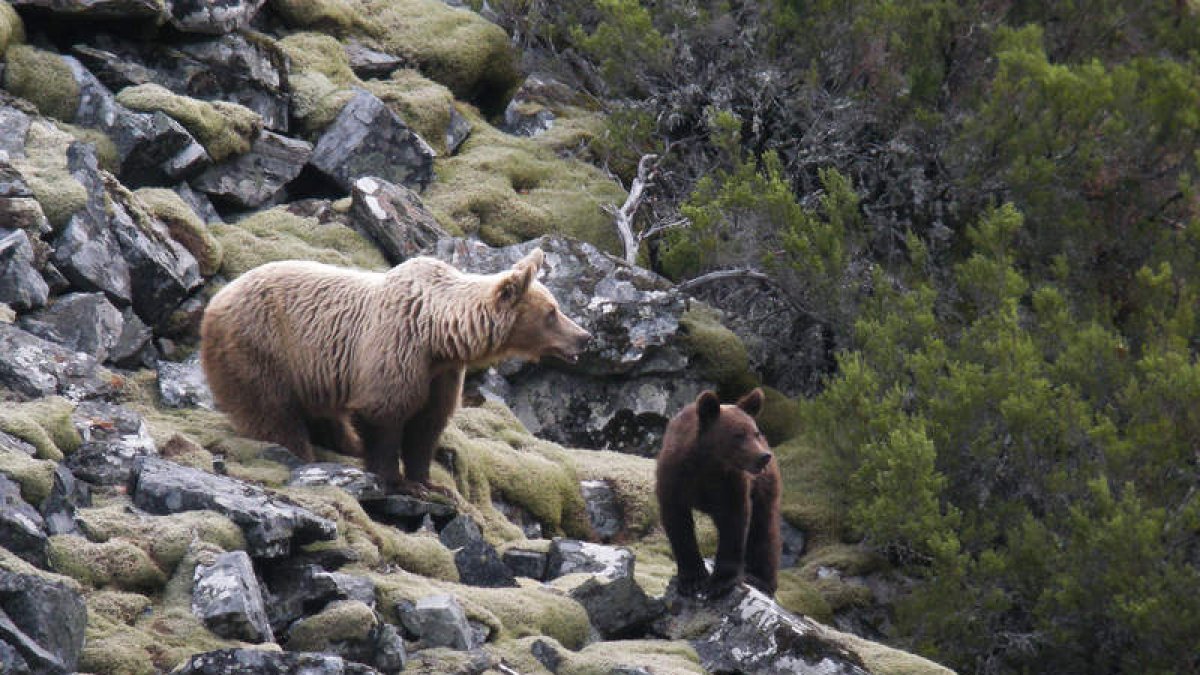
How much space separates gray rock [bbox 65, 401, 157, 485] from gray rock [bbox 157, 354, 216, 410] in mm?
1384

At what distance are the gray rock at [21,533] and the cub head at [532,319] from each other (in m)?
4.78

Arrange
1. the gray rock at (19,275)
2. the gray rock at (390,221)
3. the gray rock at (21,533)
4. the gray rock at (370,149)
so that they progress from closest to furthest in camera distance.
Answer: the gray rock at (21,533)
the gray rock at (19,275)
the gray rock at (390,221)
the gray rock at (370,149)

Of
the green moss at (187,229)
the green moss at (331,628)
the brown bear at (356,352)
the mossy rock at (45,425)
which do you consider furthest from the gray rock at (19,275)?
the green moss at (331,628)

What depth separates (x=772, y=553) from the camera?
469 inches

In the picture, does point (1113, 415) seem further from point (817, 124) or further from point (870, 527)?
point (817, 124)

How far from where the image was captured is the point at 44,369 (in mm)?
10406

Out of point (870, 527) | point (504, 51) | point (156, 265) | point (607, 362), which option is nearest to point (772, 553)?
point (870, 527)

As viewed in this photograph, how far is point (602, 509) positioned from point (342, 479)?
12.2 ft

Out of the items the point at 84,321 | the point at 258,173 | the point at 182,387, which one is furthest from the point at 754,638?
the point at 258,173

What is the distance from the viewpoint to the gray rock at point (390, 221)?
1562cm

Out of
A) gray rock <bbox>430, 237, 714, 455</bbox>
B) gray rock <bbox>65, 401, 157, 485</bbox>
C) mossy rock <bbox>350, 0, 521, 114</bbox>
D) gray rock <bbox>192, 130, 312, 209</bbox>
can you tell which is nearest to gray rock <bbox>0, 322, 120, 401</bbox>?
gray rock <bbox>65, 401, 157, 485</bbox>

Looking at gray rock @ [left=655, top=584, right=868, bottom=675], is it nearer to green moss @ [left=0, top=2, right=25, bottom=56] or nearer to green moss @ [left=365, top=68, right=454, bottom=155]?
green moss @ [left=0, top=2, right=25, bottom=56]

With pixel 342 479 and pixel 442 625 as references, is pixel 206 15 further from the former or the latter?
pixel 442 625

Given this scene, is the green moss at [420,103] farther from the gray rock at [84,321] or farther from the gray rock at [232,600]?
the gray rock at [232,600]
